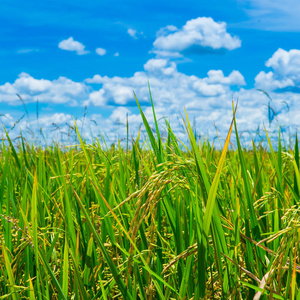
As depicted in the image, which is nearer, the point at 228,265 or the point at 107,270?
the point at 228,265

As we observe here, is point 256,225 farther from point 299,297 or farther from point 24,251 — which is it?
point 24,251

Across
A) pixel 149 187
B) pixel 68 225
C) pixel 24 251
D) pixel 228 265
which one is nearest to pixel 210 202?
pixel 149 187

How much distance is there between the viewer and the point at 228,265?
110 centimetres

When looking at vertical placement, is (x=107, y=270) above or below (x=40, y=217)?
below

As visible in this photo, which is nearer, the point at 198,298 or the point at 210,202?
the point at 210,202

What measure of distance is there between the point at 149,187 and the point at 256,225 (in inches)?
20.5

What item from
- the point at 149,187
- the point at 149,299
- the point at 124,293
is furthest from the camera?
the point at 149,299

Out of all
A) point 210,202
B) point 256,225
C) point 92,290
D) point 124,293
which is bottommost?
point 92,290

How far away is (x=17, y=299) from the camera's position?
114cm

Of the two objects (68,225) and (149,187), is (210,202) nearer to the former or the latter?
(149,187)

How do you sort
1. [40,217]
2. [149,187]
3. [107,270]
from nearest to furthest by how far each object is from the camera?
[149,187] < [107,270] < [40,217]

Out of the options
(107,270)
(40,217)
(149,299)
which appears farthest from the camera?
(40,217)

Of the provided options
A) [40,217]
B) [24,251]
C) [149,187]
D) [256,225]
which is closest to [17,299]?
[24,251]

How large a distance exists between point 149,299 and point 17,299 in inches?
17.4
